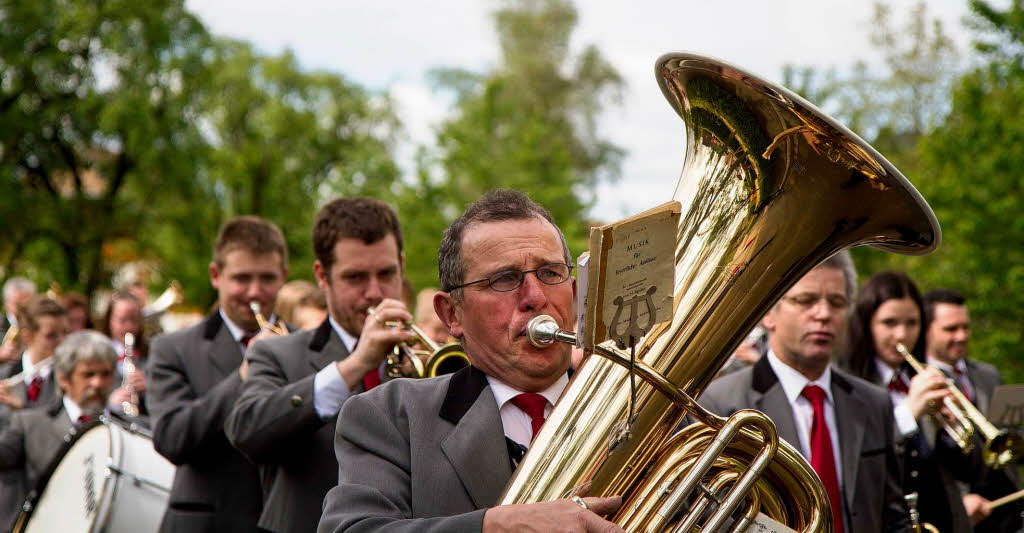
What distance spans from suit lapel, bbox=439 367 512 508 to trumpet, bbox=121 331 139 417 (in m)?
4.59

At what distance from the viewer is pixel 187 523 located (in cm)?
473

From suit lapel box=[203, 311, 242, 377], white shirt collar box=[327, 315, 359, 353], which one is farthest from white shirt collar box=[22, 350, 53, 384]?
white shirt collar box=[327, 315, 359, 353]

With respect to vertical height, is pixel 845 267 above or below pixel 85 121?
below

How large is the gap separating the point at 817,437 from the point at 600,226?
2.68 meters

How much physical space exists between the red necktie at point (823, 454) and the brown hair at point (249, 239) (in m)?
2.67

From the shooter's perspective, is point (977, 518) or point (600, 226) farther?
point (977, 518)

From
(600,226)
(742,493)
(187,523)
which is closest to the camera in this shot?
(600,226)

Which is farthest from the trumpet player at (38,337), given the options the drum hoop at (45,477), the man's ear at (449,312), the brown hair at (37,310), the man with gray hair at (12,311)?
the man's ear at (449,312)

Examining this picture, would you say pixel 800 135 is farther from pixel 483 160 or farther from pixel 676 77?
pixel 483 160

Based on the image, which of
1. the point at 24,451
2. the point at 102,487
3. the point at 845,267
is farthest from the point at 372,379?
the point at 24,451

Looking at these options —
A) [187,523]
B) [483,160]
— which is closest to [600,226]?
[187,523]

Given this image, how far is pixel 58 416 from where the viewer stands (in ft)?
22.2

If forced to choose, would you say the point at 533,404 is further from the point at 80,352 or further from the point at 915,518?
the point at 80,352

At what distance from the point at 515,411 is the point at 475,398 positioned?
0.11m
